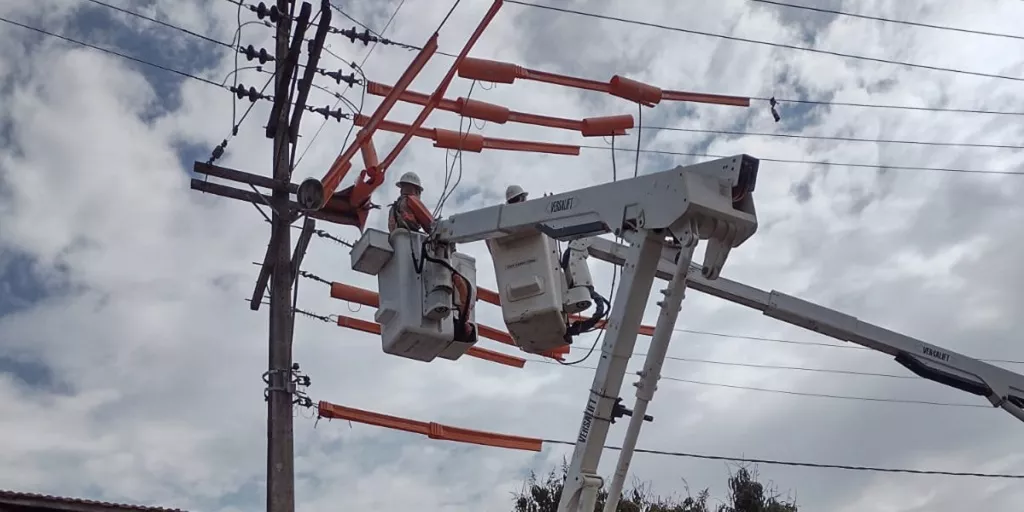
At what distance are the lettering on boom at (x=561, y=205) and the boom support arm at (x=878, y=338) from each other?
1.83m

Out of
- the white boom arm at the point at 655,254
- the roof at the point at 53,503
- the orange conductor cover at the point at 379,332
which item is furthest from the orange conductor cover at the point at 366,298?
the white boom arm at the point at 655,254

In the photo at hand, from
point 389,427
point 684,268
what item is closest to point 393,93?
point 389,427

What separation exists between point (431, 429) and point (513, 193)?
301cm

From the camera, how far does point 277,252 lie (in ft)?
32.9

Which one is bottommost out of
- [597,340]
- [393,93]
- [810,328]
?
[597,340]

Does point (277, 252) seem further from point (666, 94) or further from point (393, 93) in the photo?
point (666, 94)

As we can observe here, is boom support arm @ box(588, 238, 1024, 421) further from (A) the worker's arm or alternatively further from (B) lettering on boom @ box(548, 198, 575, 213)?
(B) lettering on boom @ box(548, 198, 575, 213)

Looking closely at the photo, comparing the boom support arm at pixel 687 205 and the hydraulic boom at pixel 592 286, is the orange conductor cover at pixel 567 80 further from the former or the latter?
the boom support arm at pixel 687 205

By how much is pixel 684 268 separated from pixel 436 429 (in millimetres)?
5298

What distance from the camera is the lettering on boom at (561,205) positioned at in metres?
7.11

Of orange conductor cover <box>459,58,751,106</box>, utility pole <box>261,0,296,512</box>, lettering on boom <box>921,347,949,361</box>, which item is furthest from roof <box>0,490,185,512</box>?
lettering on boom <box>921,347,949,361</box>

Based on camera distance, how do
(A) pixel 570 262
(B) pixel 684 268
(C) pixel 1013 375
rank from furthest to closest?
(C) pixel 1013 375 < (A) pixel 570 262 < (B) pixel 684 268

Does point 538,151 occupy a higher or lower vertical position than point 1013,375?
higher

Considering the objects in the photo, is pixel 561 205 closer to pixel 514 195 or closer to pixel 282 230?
pixel 514 195
